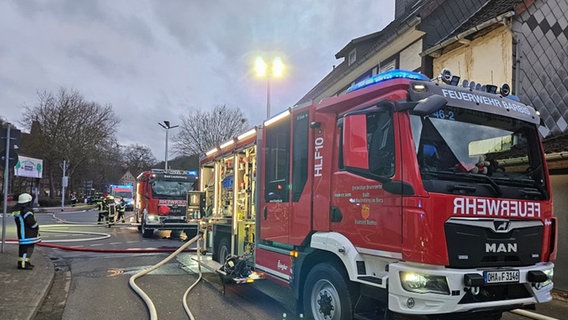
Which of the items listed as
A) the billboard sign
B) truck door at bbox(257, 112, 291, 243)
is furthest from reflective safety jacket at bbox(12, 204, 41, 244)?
the billboard sign

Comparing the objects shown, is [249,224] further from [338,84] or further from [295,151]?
[338,84]

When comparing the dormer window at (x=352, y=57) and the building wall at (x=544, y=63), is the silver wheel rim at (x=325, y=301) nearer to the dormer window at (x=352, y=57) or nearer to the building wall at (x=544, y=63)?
the building wall at (x=544, y=63)

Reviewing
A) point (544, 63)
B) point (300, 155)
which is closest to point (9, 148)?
point (300, 155)

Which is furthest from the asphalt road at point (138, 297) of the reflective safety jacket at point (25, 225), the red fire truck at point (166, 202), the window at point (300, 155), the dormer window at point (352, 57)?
the dormer window at point (352, 57)

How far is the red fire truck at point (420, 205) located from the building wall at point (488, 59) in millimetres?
5527

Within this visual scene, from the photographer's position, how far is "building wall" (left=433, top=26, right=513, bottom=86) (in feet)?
31.7

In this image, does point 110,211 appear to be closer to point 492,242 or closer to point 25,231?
point 25,231

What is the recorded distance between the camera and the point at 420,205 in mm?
3760

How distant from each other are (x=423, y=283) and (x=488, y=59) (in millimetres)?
8022

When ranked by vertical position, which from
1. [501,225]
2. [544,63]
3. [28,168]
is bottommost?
[501,225]

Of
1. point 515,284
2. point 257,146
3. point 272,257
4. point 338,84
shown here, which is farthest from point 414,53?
point 515,284

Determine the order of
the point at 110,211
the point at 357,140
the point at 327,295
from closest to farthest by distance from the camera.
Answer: the point at 357,140
the point at 327,295
the point at 110,211

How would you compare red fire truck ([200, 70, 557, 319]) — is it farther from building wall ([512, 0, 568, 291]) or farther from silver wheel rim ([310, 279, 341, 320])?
building wall ([512, 0, 568, 291])

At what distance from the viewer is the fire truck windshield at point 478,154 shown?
3.98m
